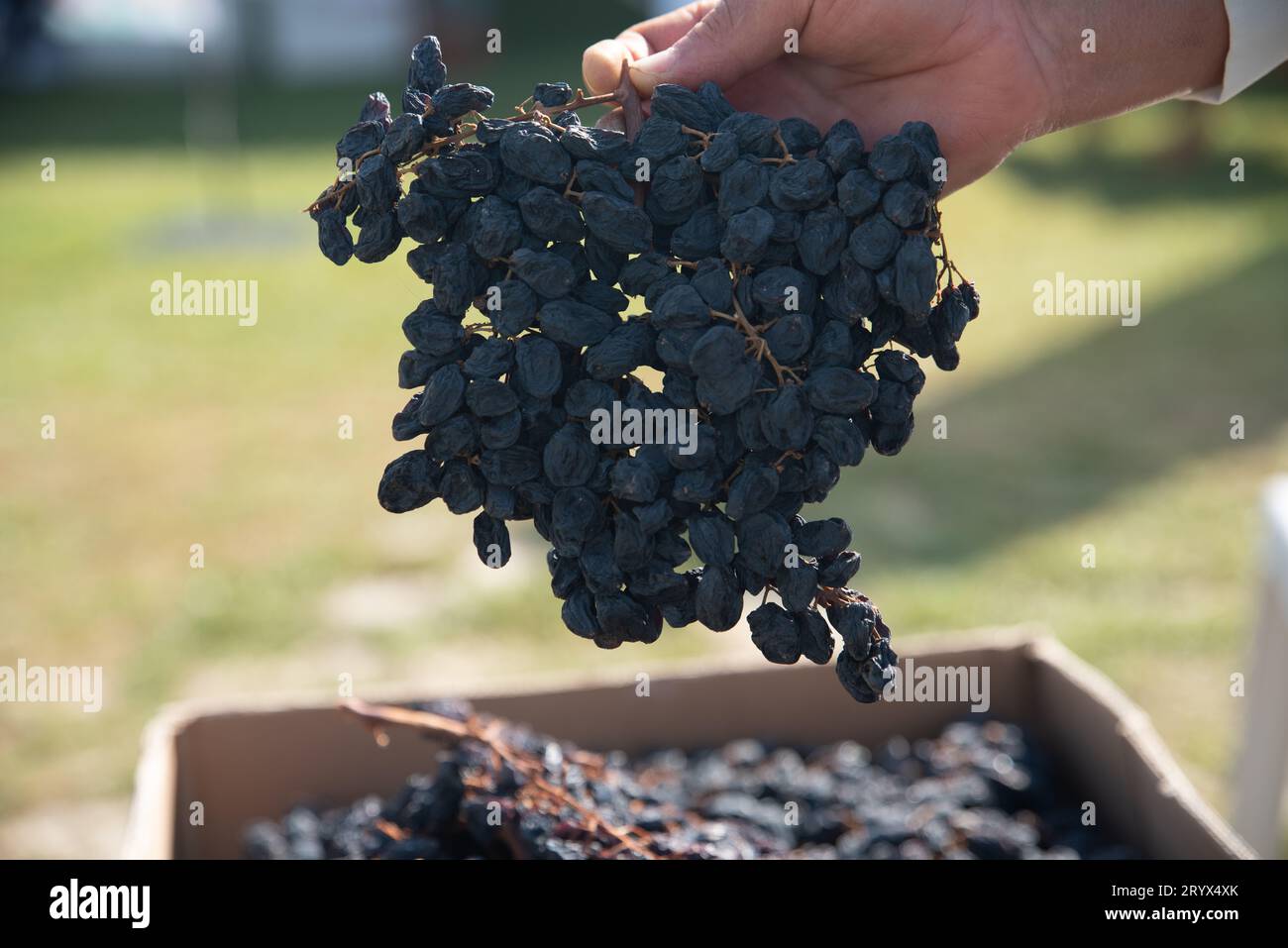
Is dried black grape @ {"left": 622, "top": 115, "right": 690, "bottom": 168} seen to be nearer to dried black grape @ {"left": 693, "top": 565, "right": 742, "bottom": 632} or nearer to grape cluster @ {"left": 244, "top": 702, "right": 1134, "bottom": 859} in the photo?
dried black grape @ {"left": 693, "top": 565, "right": 742, "bottom": 632}

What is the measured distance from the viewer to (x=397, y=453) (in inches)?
156

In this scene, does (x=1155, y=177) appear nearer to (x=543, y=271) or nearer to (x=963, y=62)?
(x=963, y=62)

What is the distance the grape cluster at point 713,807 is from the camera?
3.92 feet

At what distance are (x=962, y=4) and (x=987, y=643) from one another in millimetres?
856

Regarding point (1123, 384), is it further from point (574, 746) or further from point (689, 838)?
point (689, 838)

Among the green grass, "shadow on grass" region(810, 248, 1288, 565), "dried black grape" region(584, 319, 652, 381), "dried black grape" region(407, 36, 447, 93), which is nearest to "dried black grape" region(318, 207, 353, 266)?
"dried black grape" region(407, 36, 447, 93)

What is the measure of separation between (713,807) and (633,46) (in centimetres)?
86

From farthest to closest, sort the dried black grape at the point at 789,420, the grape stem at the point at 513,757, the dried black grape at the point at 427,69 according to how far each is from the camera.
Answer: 1. the grape stem at the point at 513,757
2. the dried black grape at the point at 427,69
3. the dried black grape at the point at 789,420

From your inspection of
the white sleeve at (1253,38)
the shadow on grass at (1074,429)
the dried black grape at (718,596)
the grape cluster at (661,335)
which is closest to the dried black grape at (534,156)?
the grape cluster at (661,335)

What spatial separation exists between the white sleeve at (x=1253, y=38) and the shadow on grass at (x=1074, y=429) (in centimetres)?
207

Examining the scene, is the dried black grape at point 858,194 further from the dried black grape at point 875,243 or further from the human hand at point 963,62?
the human hand at point 963,62

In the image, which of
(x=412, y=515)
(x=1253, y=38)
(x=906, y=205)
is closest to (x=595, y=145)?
(x=906, y=205)

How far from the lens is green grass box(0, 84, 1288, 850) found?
9.59 ft

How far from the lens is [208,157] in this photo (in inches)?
322
